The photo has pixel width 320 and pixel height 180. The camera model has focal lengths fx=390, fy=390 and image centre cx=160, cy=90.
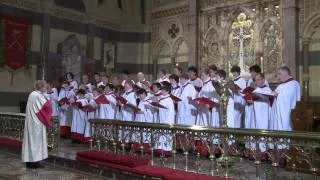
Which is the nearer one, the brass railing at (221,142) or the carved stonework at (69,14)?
the brass railing at (221,142)

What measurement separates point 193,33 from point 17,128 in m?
8.45

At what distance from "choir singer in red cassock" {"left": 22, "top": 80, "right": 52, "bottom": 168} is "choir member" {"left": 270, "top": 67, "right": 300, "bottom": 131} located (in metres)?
4.77

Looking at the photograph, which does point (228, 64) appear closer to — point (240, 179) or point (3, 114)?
point (3, 114)

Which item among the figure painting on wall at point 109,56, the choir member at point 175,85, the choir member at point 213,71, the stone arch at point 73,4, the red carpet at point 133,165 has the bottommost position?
the red carpet at point 133,165


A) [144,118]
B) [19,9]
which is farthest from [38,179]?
→ [19,9]

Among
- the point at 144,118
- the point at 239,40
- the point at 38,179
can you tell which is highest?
the point at 239,40

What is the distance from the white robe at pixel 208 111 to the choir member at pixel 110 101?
8.41ft

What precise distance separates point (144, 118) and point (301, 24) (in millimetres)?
7112

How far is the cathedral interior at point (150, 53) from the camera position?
695cm

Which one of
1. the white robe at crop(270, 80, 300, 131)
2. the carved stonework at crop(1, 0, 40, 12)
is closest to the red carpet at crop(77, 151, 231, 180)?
the white robe at crop(270, 80, 300, 131)

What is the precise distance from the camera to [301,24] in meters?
13.4

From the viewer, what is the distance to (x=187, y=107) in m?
9.41

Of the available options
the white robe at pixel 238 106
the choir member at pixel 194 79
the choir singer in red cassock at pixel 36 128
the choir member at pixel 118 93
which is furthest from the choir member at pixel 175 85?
the choir singer in red cassock at pixel 36 128

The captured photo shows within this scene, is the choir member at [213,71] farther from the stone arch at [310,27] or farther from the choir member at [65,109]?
the stone arch at [310,27]
